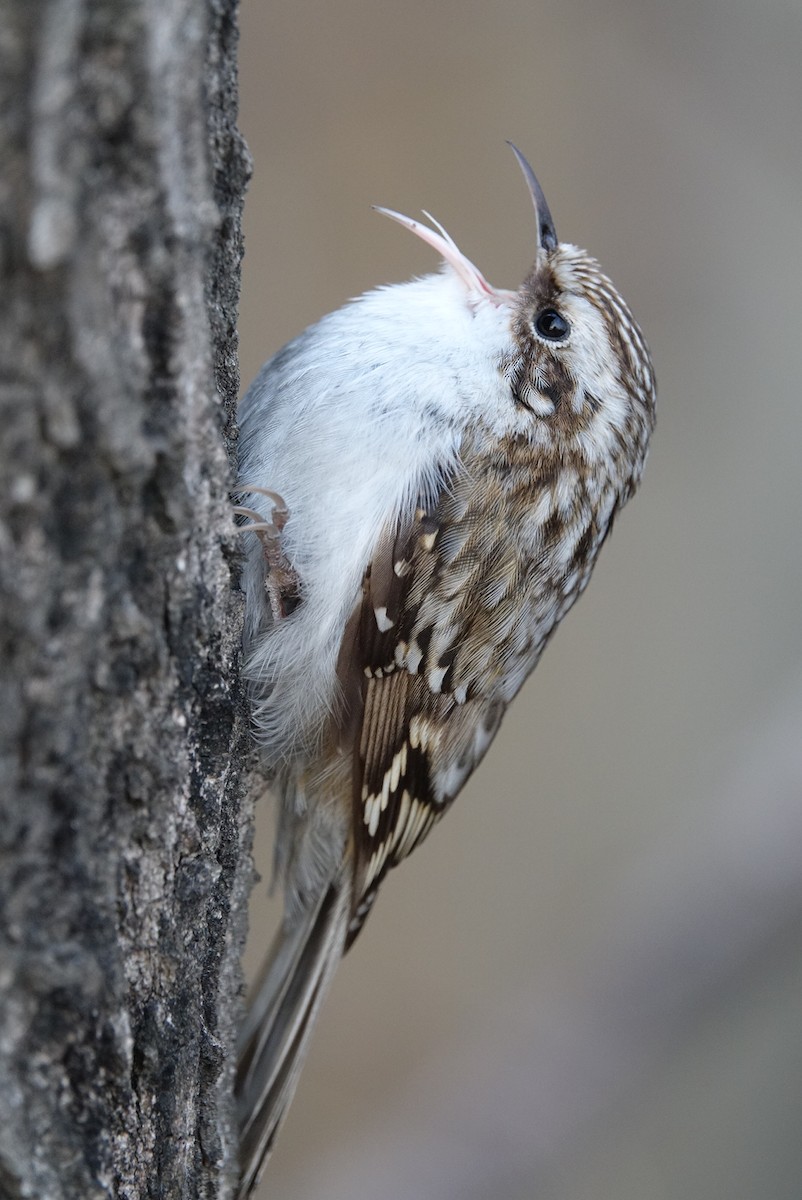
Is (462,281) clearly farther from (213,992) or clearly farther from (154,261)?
(213,992)

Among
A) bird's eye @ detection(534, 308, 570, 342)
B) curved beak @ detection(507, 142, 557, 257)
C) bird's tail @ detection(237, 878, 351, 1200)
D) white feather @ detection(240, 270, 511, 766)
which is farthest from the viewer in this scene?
curved beak @ detection(507, 142, 557, 257)

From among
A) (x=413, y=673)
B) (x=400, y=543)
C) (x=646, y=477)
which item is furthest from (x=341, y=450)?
(x=646, y=477)

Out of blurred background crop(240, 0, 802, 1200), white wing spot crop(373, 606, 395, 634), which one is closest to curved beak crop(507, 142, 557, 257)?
white wing spot crop(373, 606, 395, 634)

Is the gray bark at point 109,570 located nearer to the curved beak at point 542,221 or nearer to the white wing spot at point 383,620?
the white wing spot at point 383,620

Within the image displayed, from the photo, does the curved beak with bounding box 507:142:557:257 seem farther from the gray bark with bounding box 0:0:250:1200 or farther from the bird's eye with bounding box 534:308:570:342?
the gray bark with bounding box 0:0:250:1200

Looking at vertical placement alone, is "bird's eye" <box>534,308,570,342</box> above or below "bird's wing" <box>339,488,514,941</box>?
above

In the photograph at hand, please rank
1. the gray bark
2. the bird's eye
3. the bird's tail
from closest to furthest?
1. the gray bark
2. the bird's tail
3. the bird's eye

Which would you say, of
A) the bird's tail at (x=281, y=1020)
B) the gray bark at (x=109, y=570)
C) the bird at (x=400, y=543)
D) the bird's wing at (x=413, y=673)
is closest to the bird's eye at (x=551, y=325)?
the bird at (x=400, y=543)

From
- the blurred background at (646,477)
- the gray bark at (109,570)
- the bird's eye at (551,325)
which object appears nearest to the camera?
the gray bark at (109,570)

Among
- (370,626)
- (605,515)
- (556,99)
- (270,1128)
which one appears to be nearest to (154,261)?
(370,626)
